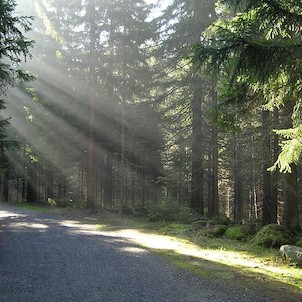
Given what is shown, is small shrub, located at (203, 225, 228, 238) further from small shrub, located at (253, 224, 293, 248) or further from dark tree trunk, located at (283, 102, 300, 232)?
dark tree trunk, located at (283, 102, 300, 232)

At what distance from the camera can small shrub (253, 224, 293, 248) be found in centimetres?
1037

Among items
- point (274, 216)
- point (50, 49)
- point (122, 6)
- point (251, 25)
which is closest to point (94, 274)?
point (251, 25)

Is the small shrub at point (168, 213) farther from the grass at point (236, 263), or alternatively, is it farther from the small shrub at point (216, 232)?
the small shrub at point (216, 232)

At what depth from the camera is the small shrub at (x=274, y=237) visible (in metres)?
10.4

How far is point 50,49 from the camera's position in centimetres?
2662

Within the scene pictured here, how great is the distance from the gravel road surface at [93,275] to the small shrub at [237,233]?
3901 mm

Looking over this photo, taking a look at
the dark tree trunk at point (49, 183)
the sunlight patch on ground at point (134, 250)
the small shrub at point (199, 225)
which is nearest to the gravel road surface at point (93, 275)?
the sunlight patch on ground at point (134, 250)

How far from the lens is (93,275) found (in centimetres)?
748

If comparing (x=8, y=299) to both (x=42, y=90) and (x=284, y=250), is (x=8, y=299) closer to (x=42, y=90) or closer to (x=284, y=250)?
(x=284, y=250)

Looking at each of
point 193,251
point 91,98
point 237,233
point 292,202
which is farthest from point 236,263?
point 91,98

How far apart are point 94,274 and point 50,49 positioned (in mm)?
23353

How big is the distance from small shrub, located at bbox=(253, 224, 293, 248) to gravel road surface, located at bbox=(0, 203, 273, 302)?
382 cm

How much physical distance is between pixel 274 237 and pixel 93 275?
6.25 m

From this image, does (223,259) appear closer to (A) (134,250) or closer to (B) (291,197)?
(A) (134,250)
